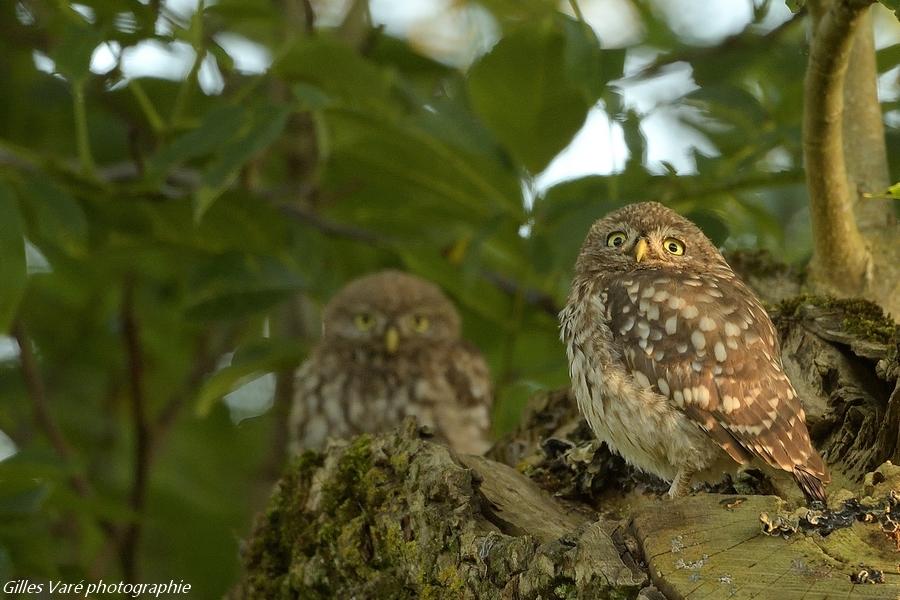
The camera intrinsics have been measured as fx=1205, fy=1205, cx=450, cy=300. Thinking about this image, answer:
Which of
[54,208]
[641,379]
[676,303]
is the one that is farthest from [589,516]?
[54,208]

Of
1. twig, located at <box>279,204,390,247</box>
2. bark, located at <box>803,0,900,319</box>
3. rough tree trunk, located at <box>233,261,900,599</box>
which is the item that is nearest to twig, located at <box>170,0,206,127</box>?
twig, located at <box>279,204,390,247</box>

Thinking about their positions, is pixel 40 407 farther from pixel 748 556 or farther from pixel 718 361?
pixel 748 556

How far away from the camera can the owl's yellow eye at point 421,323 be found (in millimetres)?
6234

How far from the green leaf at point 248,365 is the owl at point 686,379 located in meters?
1.42

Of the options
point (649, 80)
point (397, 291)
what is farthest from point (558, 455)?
point (397, 291)

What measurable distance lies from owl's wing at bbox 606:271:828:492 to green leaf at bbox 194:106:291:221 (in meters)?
1.21

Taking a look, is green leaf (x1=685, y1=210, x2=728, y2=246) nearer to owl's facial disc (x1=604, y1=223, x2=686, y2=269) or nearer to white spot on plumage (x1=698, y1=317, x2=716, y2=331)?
owl's facial disc (x1=604, y1=223, x2=686, y2=269)

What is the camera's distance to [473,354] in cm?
599

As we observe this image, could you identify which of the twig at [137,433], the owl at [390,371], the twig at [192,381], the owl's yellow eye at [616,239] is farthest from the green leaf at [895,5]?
the twig at [192,381]

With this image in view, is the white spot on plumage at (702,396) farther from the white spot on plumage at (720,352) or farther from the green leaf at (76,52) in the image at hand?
the green leaf at (76,52)

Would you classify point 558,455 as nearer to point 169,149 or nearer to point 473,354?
point 169,149

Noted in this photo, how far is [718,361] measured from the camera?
3.41 m

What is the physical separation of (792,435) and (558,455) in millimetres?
807

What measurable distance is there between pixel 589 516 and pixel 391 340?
279 cm
